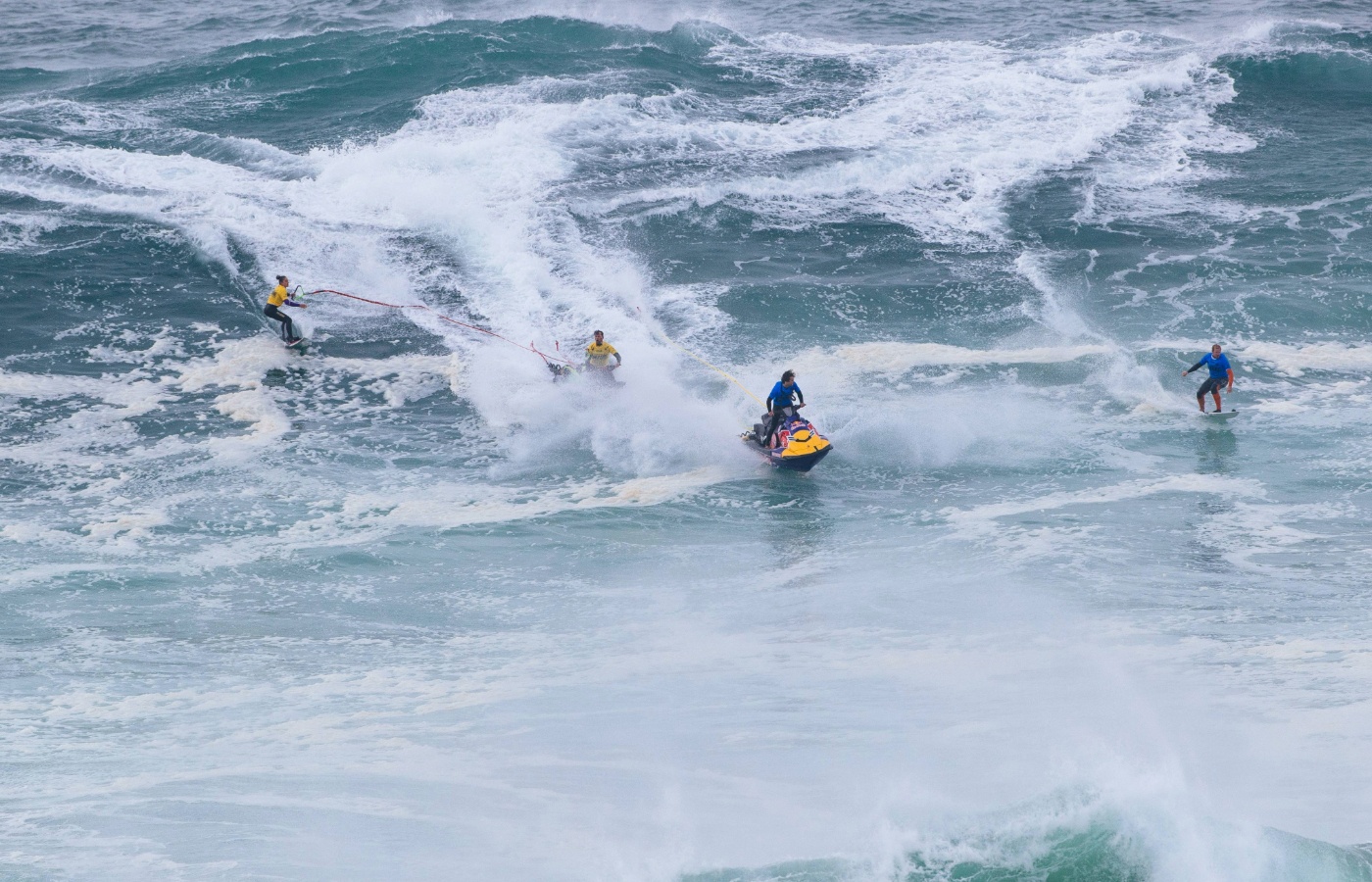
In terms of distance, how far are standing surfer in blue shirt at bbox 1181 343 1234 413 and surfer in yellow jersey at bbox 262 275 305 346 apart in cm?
1620

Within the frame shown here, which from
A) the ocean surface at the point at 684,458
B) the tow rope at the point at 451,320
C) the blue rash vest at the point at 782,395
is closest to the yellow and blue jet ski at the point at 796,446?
the blue rash vest at the point at 782,395

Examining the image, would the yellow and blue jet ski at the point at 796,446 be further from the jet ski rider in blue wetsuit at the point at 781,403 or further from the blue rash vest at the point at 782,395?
the blue rash vest at the point at 782,395

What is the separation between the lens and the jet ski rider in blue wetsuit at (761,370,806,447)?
20.8 m

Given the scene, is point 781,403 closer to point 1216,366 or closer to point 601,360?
point 601,360

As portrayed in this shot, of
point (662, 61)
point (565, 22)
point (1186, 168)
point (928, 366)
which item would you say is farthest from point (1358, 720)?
point (565, 22)

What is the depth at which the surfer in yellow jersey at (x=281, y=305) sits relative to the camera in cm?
2497

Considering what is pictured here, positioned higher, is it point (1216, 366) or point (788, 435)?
point (1216, 366)

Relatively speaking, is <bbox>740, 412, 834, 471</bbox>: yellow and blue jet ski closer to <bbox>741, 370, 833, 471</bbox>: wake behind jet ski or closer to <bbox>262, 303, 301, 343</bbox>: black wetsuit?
<bbox>741, 370, 833, 471</bbox>: wake behind jet ski

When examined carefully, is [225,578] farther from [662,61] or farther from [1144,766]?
[662,61]

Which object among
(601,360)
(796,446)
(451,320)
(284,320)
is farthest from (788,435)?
(284,320)

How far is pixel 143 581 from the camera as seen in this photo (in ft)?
56.6

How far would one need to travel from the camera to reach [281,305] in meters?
25.2

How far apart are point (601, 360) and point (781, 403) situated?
3.89 m

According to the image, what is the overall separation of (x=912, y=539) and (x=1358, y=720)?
269 inches
